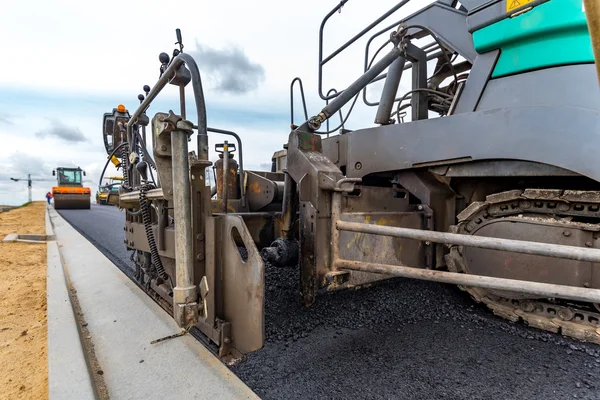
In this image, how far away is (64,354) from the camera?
2047 mm

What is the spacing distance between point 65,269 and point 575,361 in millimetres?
5378

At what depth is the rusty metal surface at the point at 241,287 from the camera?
1.60 meters

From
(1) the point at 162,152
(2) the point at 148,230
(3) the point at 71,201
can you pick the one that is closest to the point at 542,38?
(1) the point at 162,152

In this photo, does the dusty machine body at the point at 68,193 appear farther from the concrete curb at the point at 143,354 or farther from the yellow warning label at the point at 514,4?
the yellow warning label at the point at 514,4

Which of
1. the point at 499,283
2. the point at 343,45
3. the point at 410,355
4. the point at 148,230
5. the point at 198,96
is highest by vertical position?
the point at 343,45

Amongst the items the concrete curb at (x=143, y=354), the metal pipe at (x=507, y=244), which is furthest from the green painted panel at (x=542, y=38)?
the concrete curb at (x=143, y=354)

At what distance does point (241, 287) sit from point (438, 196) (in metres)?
1.76

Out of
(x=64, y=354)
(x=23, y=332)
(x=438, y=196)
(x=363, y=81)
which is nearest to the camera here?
(x=64, y=354)

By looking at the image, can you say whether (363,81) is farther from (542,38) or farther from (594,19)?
(594,19)

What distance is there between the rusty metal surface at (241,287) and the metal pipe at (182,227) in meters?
0.18

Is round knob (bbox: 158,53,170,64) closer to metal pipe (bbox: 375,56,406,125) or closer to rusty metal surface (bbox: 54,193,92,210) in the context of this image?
metal pipe (bbox: 375,56,406,125)

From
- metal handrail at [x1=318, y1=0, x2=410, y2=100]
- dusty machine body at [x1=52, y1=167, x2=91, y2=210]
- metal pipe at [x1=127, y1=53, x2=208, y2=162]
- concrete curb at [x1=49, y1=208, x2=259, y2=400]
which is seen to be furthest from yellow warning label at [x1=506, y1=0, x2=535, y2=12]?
dusty machine body at [x1=52, y1=167, x2=91, y2=210]

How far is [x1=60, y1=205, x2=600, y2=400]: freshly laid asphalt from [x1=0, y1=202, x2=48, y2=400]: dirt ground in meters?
1.13

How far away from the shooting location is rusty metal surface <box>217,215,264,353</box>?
1596 mm
